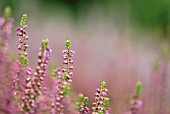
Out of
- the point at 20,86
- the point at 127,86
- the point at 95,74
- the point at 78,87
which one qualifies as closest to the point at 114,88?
the point at 127,86

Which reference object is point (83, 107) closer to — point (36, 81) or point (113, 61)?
point (36, 81)

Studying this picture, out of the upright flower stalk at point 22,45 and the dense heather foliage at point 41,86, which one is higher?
the upright flower stalk at point 22,45

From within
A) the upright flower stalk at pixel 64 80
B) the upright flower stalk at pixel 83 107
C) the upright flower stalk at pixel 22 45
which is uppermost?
the upright flower stalk at pixel 22 45

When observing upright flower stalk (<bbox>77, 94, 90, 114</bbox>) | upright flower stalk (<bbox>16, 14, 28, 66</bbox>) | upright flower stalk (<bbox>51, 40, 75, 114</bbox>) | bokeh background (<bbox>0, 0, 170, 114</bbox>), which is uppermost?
bokeh background (<bbox>0, 0, 170, 114</bbox>)

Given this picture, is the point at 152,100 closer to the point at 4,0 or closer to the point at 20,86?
the point at 20,86

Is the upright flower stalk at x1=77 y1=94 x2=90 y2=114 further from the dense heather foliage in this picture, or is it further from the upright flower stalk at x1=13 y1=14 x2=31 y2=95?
the upright flower stalk at x1=13 y1=14 x2=31 y2=95

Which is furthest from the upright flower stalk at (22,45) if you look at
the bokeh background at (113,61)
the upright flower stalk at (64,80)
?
the bokeh background at (113,61)

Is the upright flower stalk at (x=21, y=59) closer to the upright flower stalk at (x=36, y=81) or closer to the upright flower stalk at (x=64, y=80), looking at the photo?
the upright flower stalk at (x=36, y=81)

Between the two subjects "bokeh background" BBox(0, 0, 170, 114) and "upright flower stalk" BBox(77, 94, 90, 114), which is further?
"bokeh background" BBox(0, 0, 170, 114)

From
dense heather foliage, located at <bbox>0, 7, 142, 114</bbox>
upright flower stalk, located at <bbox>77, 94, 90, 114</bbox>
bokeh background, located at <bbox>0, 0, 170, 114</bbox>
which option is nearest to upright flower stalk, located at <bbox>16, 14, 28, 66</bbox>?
dense heather foliage, located at <bbox>0, 7, 142, 114</bbox>

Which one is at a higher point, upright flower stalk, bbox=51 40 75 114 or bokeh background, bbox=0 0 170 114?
bokeh background, bbox=0 0 170 114

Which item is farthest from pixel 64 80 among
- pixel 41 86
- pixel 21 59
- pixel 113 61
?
pixel 113 61
